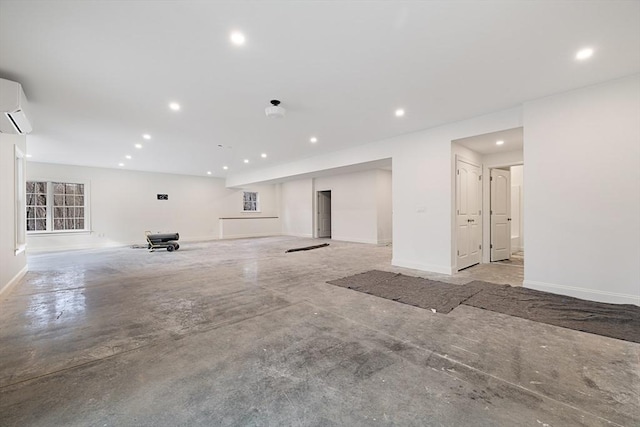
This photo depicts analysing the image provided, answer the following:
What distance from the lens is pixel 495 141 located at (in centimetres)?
489

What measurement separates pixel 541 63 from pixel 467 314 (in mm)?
2839

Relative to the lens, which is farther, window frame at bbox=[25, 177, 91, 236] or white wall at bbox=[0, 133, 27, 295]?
window frame at bbox=[25, 177, 91, 236]

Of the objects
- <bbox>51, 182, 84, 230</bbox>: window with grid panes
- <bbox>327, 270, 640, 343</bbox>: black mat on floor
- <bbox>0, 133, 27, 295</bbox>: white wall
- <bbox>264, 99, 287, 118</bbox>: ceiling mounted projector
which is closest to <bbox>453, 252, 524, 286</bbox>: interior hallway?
<bbox>327, 270, 640, 343</bbox>: black mat on floor

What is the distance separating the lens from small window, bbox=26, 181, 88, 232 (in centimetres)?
810

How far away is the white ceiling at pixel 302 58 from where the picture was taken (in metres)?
2.12

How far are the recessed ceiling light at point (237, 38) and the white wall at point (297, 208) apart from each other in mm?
9100

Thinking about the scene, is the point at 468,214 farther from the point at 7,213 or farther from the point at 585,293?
the point at 7,213

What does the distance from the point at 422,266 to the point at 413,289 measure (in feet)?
4.70

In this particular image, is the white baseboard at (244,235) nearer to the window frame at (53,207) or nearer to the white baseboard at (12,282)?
the window frame at (53,207)

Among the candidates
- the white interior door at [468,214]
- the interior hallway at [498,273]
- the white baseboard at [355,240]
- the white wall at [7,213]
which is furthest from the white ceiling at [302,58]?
the white baseboard at [355,240]

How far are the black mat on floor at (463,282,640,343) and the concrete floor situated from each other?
0.68 feet

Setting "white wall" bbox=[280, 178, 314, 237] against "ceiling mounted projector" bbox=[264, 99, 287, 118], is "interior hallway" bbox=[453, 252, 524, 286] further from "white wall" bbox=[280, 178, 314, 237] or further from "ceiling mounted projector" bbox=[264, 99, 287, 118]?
"white wall" bbox=[280, 178, 314, 237]

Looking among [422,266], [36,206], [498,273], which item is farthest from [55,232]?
[498,273]

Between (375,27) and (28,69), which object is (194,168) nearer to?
(28,69)
